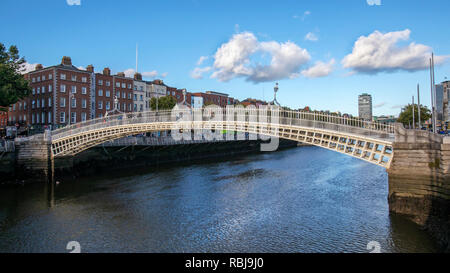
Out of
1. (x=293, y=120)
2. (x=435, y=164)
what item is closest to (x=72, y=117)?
(x=293, y=120)

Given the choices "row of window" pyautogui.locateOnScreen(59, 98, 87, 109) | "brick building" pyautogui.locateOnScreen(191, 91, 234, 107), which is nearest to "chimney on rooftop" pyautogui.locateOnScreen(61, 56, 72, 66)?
"row of window" pyautogui.locateOnScreen(59, 98, 87, 109)

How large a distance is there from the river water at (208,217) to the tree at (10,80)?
418 inches

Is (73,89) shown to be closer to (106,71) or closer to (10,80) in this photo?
(106,71)

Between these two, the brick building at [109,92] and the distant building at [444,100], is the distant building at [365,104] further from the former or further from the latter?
the brick building at [109,92]

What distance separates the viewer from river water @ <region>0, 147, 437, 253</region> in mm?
11328

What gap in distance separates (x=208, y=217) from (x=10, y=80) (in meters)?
25.4

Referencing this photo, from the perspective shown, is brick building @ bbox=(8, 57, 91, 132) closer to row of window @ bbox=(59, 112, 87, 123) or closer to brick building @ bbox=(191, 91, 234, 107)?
row of window @ bbox=(59, 112, 87, 123)

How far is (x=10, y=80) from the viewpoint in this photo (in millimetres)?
29000

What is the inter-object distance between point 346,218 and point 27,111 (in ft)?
153

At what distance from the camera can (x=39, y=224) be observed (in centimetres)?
1391

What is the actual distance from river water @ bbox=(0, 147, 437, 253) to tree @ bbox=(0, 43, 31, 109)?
34.9ft

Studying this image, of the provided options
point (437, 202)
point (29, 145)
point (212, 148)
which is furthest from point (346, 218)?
point (212, 148)
